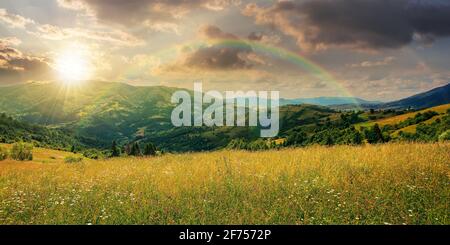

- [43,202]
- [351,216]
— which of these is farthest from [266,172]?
[43,202]

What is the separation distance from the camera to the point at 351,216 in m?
6.12

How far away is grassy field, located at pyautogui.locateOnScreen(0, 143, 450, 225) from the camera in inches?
243

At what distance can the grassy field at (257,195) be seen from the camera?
6.17m

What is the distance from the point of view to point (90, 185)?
8.62m

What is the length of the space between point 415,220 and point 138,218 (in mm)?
4874

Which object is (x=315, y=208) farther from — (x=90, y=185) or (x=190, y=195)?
(x=90, y=185)

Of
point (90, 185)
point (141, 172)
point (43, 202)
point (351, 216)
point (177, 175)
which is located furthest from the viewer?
point (141, 172)

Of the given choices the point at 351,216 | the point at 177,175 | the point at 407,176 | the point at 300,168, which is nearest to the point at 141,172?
the point at 177,175

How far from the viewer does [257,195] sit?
716 centimetres

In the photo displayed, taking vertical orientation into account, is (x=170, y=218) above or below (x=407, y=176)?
below

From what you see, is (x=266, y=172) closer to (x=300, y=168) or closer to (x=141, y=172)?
(x=300, y=168)
